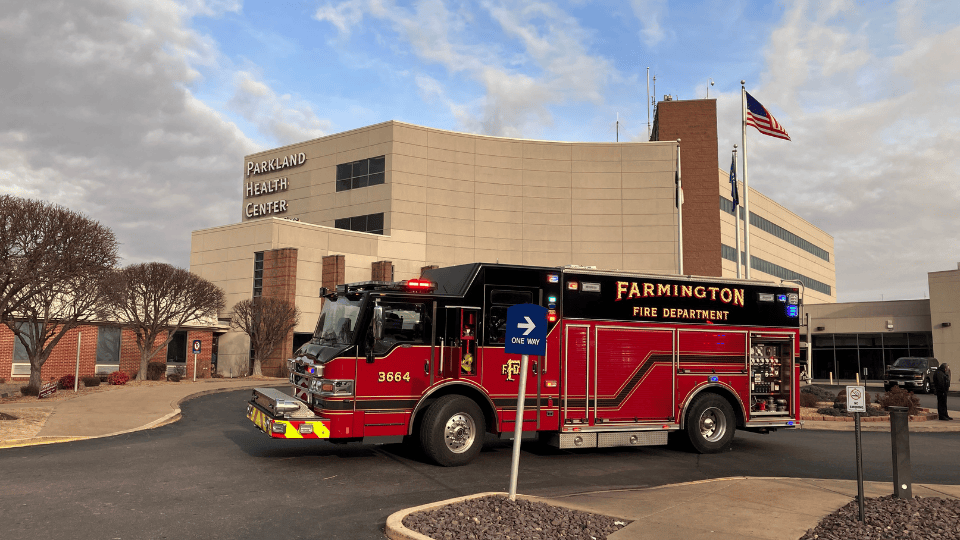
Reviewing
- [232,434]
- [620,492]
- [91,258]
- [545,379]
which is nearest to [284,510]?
[620,492]

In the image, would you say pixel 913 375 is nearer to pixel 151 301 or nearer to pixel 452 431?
pixel 452 431

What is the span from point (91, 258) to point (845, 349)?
49.7 metres

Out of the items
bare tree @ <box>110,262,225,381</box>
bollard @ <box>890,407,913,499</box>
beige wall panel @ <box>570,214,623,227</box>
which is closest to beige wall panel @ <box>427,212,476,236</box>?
beige wall panel @ <box>570,214,623,227</box>

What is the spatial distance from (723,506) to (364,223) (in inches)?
1953

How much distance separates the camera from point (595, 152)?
188 ft

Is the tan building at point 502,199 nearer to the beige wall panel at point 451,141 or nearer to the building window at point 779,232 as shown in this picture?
the beige wall panel at point 451,141

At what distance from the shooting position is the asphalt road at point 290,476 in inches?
289

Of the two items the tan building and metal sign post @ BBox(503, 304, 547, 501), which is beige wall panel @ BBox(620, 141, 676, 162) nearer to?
the tan building

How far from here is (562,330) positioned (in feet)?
38.5

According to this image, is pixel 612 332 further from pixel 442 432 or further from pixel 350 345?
pixel 350 345

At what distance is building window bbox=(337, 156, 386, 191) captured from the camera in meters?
54.9

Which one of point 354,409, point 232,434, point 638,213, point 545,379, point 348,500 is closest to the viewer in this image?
point 348,500

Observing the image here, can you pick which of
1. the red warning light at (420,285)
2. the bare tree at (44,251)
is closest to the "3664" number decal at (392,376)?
the red warning light at (420,285)

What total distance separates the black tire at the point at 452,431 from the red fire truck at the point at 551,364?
22 millimetres
